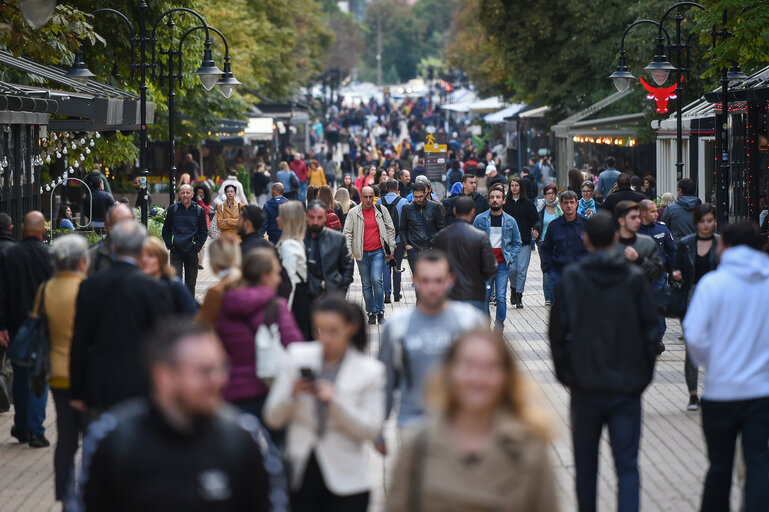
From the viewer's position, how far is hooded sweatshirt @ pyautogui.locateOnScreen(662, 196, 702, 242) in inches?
567

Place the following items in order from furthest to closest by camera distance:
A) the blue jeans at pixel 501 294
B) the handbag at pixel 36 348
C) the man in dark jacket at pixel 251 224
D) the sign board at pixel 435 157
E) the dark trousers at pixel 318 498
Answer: the sign board at pixel 435 157, the blue jeans at pixel 501 294, the man in dark jacket at pixel 251 224, the handbag at pixel 36 348, the dark trousers at pixel 318 498

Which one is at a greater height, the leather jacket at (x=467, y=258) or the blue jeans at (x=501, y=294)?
the leather jacket at (x=467, y=258)

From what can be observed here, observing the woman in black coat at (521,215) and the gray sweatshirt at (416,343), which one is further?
the woman in black coat at (521,215)

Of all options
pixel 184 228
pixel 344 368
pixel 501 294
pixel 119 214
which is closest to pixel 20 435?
pixel 119 214

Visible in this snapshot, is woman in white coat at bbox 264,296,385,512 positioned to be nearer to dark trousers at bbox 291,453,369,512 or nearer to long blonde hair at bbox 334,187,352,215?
dark trousers at bbox 291,453,369,512

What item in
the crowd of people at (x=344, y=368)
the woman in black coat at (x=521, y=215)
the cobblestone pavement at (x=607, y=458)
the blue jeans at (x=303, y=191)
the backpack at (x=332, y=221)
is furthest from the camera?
the blue jeans at (x=303, y=191)

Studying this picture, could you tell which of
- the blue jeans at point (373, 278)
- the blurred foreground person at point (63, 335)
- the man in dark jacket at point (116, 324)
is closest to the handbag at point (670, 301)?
the blurred foreground person at point (63, 335)

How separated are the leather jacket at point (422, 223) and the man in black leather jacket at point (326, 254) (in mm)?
4635

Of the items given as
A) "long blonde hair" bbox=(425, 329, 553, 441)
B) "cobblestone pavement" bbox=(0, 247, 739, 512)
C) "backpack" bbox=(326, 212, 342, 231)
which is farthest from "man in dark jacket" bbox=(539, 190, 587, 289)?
"long blonde hair" bbox=(425, 329, 553, 441)

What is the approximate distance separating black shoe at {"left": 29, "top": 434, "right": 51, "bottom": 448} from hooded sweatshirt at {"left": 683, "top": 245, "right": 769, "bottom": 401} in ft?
16.7

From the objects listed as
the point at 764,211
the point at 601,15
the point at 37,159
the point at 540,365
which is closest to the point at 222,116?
the point at 601,15

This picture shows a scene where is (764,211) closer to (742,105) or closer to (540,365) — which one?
(742,105)

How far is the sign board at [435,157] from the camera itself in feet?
105

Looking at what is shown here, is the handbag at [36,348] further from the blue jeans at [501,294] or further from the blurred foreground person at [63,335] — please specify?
the blue jeans at [501,294]
